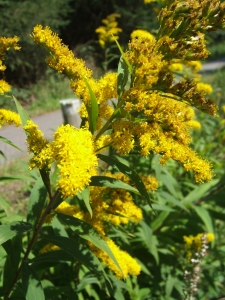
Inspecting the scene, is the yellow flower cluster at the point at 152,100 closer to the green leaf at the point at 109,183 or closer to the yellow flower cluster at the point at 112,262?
the green leaf at the point at 109,183

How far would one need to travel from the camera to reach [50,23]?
1190cm

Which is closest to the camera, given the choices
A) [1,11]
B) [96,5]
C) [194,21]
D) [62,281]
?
[194,21]

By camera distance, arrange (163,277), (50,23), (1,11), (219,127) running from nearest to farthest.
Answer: (163,277), (219,127), (1,11), (50,23)

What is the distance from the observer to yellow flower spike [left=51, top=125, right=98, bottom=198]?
3.97 ft

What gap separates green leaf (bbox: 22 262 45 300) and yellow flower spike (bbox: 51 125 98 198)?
530mm

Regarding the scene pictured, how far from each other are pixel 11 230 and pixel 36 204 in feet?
1.13

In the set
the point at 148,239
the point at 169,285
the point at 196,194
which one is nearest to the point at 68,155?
the point at 148,239

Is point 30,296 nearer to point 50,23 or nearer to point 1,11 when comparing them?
point 1,11

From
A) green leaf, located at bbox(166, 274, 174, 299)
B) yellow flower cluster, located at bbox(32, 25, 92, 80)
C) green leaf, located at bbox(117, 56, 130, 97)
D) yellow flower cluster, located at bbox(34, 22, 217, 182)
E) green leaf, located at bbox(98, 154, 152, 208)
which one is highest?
yellow flower cluster, located at bbox(32, 25, 92, 80)

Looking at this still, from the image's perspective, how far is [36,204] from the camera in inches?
70.1

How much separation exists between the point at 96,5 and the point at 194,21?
672 inches

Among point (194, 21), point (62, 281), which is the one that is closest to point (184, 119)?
point (194, 21)

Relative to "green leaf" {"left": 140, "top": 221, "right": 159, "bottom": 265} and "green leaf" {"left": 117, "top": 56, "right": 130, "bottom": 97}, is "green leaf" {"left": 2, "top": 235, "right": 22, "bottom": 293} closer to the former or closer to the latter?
"green leaf" {"left": 117, "top": 56, "right": 130, "bottom": 97}

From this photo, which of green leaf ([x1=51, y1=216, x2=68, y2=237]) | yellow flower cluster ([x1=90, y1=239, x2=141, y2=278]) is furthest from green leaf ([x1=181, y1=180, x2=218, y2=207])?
green leaf ([x1=51, y1=216, x2=68, y2=237])
